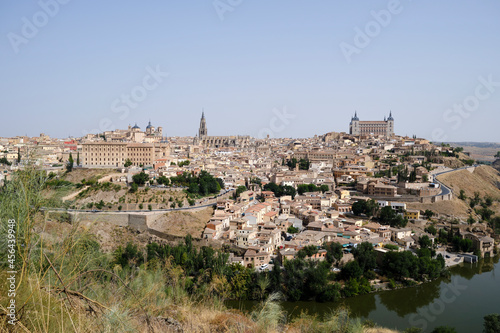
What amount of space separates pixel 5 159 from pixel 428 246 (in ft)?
66.0

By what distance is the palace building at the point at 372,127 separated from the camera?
38250 mm

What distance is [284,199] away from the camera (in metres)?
15.7

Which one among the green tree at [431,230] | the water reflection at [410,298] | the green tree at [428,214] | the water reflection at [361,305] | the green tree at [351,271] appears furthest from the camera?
the green tree at [428,214]

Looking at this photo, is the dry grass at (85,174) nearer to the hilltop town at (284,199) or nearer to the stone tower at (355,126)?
the hilltop town at (284,199)

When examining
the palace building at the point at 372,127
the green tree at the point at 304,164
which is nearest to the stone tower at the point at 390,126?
the palace building at the point at 372,127

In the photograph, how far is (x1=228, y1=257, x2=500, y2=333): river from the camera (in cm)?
776

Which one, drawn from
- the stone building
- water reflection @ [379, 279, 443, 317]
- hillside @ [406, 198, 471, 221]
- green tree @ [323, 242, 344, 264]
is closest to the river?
water reflection @ [379, 279, 443, 317]

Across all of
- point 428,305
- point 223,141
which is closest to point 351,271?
point 428,305

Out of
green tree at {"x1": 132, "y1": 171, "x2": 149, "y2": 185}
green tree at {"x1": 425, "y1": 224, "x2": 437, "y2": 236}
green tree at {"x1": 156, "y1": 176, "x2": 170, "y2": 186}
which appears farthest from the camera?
green tree at {"x1": 156, "y1": 176, "x2": 170, "y2": 186}

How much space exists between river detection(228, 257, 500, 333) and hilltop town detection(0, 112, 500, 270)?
4.67 feet

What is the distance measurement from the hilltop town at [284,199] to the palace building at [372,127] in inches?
570

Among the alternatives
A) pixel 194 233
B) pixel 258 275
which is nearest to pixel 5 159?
pixel 194 233

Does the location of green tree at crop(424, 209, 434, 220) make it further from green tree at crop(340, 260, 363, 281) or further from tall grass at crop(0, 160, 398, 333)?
tall grass at crop(0, 160, 398, 333)

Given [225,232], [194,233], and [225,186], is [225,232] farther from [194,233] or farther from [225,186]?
[225,186]
